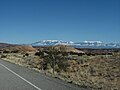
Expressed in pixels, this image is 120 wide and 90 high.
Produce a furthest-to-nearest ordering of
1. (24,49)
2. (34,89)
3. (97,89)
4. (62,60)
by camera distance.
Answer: (24,49), (62,60), (97,89), (34,89)

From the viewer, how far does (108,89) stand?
47.4ft

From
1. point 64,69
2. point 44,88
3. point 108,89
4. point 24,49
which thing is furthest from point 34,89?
point 24,49

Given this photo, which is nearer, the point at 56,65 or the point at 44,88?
the point at 44,88

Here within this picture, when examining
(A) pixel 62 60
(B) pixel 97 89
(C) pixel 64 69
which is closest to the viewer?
(B) pixel 97 89

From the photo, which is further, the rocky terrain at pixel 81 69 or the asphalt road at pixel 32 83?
the rocky terrain at pixel 81 69

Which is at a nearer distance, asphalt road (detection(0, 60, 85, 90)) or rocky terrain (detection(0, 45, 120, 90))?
asphalt road (detection(0, 60, 85, 90))

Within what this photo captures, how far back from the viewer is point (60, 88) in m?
13.9

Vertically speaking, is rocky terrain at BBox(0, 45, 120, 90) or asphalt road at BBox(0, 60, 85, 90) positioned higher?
asphalt road at BBox(0, 60, 85, 90)

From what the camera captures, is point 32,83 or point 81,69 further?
point 81,69

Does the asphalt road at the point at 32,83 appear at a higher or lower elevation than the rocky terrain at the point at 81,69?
higher

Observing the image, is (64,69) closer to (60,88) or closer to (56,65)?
(56,65)

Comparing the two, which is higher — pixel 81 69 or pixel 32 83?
pixel 32 83

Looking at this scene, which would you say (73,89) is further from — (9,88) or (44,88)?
(9,88)

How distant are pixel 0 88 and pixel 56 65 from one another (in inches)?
724
